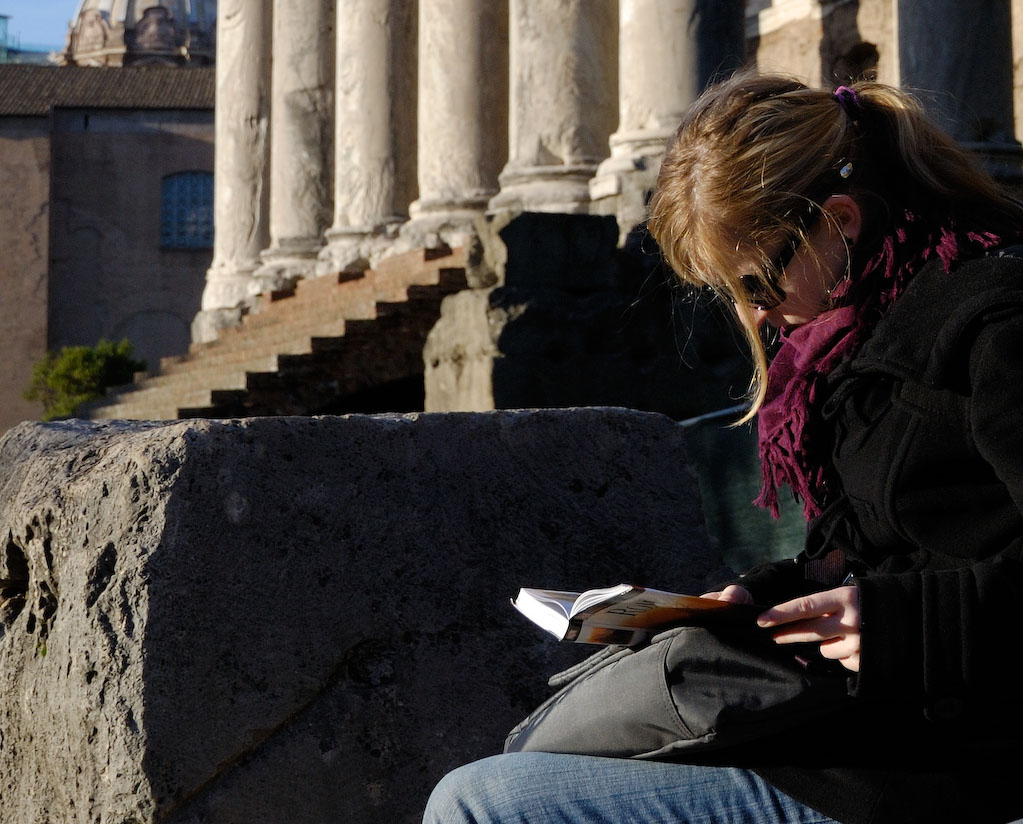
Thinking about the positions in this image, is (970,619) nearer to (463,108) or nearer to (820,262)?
Result: (820,262)

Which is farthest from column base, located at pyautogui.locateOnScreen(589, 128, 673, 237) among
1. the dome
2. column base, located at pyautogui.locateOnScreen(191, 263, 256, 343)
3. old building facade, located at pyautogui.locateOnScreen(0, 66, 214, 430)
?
the dome

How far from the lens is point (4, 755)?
286cm

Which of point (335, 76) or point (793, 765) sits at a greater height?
point (335, 76)

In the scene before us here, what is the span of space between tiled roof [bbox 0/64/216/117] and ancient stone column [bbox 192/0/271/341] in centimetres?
1649

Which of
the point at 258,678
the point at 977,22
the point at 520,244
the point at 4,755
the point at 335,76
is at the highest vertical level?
the point at 335,76

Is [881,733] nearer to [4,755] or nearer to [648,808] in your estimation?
[648,808]

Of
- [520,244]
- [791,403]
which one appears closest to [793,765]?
[791,403]

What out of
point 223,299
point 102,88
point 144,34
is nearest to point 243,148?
point 223,299

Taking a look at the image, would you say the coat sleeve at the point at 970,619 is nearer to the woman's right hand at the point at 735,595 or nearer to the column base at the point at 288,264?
the woman's right hand at the point at 735,595

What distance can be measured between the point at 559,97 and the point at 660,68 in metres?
1.18

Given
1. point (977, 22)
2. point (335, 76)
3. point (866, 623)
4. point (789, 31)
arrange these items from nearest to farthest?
1. point (866, 623)
2. point (977, 22)
3. point (789, 31)
4. point (335, 76)

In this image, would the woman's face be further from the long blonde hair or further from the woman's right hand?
the woman's right hand

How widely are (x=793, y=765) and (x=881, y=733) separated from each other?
0.11 metres

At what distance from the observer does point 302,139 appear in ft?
46.0
